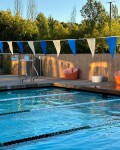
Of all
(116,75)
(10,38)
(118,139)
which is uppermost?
(10,38)

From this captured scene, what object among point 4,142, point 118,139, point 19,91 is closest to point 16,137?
point 4,142

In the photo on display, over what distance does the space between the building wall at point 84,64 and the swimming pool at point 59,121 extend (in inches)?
111

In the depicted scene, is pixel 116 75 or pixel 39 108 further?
pixel 116 75

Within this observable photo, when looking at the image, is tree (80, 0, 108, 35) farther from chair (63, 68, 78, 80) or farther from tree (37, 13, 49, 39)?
chair (63, 68, 78, 80)

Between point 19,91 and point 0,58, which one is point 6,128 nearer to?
point 19,91

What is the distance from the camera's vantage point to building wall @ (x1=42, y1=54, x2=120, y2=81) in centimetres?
1535

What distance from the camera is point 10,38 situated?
28.3 meters

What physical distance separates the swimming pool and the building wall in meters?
2.82

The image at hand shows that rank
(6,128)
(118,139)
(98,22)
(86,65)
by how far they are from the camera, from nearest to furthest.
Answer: (118,139) < (6,128) < (86,65) < (98,22)

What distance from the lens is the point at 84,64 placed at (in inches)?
660

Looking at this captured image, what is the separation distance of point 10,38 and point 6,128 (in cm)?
2143

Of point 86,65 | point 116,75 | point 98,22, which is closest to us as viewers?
point 116,75

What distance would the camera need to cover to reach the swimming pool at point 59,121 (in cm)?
627

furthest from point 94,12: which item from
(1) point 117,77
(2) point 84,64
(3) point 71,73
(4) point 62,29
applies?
(1) point 117,77
